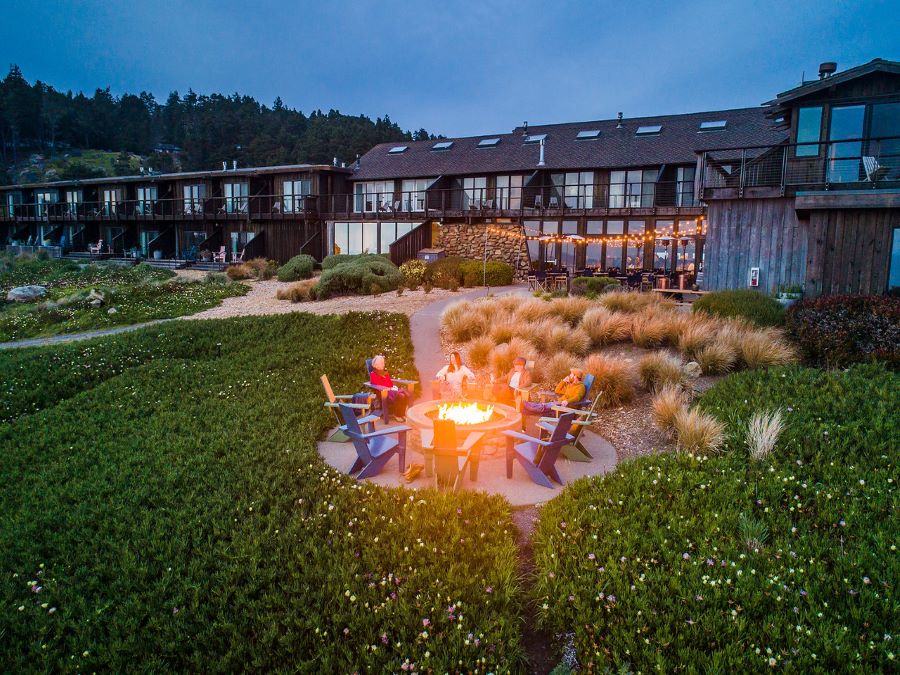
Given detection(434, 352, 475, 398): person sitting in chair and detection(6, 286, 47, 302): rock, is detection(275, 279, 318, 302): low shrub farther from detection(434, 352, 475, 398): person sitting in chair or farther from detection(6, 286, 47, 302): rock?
detection(434, 352, 475, 398): person sitting in chair

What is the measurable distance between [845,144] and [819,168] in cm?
78

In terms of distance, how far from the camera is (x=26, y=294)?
24.8 metres

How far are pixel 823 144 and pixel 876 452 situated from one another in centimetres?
1225

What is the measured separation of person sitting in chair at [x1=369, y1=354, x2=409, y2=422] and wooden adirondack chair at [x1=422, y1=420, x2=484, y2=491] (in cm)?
200

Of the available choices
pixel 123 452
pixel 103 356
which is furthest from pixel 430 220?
pixel 123 452

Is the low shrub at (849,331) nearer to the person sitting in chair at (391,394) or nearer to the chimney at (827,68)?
the person sitting in chair at (391,394)

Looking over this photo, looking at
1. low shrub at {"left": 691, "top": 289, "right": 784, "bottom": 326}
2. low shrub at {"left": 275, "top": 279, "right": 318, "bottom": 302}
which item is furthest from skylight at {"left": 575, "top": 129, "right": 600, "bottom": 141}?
low shrub at {"left": 691, "top": 289, "right": 784, "bottom": 326}

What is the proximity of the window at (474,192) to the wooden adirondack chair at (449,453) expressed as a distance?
82.2 feet

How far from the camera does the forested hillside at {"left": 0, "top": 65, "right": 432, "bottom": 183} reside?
6612 cm

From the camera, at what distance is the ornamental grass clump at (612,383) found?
376 inches

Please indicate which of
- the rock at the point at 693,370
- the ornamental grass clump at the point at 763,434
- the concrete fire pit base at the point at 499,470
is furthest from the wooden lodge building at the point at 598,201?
the concrete fire pit base at the point at 499,470

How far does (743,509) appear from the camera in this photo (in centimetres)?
572

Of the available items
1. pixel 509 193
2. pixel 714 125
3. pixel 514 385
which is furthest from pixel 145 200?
pixel 514 385

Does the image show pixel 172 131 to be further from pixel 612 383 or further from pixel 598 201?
pixel 612 383
